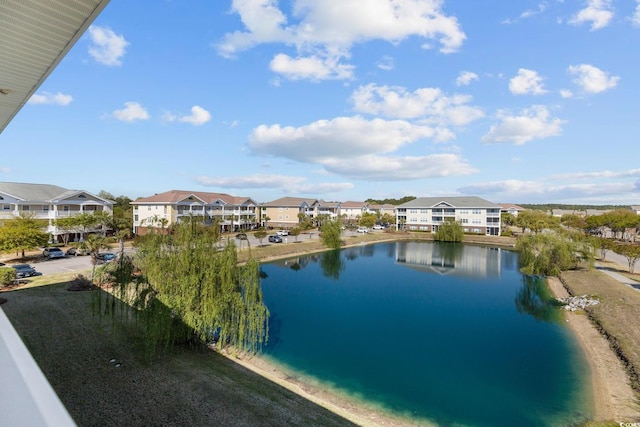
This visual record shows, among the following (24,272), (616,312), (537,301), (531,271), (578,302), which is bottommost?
(537,301)

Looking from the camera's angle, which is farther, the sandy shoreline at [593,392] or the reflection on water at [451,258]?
the reflection on water at [451,258]

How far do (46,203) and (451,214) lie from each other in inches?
2506

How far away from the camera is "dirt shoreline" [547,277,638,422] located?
35.7 feet

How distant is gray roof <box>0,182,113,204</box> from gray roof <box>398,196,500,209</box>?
57724mm

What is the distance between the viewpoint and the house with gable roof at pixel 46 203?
3506cm

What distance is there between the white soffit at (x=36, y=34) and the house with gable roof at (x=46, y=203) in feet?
123

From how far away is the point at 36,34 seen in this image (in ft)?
12.6

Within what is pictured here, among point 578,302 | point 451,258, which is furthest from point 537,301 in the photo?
point 451,258

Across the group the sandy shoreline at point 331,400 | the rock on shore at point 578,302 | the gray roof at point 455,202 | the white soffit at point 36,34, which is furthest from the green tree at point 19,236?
the gray roof at point 455,202

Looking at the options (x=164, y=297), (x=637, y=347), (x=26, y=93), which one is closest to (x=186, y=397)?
(x=164, y=297)

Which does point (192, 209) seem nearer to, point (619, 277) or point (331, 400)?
point (331, 400)

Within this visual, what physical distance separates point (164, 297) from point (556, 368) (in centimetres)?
1689

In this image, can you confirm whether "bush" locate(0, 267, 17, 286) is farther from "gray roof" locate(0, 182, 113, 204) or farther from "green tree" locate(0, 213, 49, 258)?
"gray roof" locate(0, 182, 113, 204)

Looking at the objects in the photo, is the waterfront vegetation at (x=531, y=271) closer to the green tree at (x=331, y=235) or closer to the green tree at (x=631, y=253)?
the green tree at (x=631, y=253)
